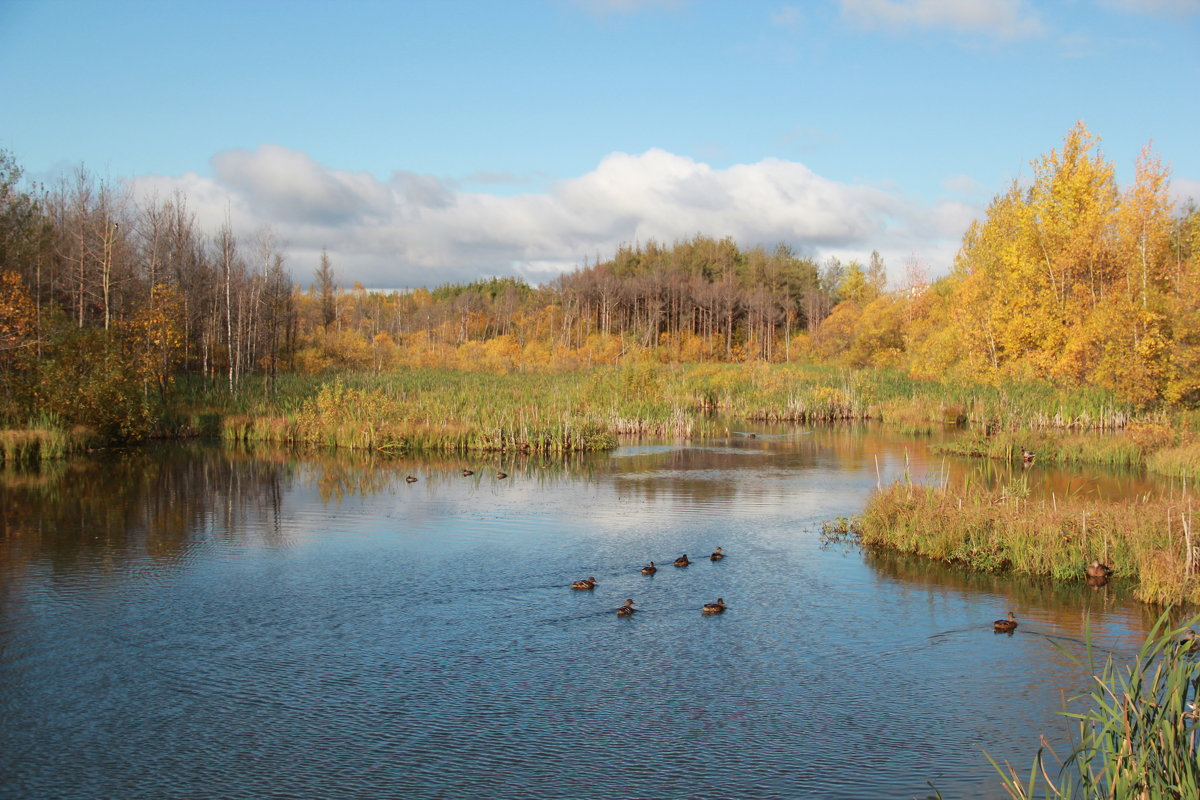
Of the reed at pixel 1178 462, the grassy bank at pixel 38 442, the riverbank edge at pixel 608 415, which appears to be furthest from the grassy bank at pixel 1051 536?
the grassy bank at pixel 38 442

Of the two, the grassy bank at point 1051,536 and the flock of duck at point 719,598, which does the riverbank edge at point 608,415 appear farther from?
the flock of duck at point 719,598

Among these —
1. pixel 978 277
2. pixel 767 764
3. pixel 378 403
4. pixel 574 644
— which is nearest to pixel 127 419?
pixel 378 403

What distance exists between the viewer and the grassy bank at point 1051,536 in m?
11.7

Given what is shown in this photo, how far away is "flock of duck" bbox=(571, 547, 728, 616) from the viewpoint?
11406 mm

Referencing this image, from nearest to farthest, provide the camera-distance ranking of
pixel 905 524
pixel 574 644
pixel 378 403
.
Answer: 1. pixel 574 644
2. pixel 905 524
3. pixel 378 403

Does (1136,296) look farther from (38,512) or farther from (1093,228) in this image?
(38,512)

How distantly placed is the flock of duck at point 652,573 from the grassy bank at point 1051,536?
2794 mm

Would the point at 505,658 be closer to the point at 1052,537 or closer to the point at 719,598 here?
the point at 719,598

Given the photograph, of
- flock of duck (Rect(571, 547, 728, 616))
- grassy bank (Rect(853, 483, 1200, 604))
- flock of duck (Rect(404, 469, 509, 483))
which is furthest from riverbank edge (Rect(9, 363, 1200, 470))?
flock of duck (Rect(571, 547, 728, 616))

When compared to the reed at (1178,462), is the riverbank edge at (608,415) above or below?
above

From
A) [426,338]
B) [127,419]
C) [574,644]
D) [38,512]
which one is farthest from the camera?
[426,338]

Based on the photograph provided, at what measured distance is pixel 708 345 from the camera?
75.6 metres

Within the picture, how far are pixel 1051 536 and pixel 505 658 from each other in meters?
8.14

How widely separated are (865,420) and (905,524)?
2541 centimetres
